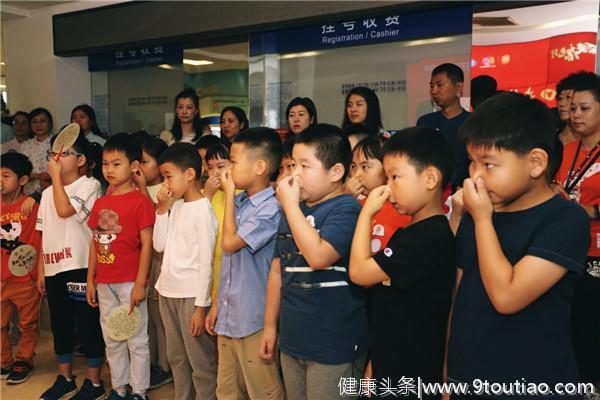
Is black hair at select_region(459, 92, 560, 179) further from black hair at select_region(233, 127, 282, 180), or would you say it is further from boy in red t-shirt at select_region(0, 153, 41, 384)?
boy in red t-shirt at select_region(0, 153, 41, 384)

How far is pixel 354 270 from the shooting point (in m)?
1.61

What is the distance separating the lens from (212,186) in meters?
2.75

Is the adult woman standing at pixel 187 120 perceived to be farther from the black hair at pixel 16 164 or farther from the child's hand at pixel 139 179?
the black hair at pixel 16 164

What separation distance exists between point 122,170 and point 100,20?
132 inches

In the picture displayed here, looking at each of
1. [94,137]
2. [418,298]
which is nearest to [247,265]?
[418,298]

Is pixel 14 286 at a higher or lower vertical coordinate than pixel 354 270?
lower

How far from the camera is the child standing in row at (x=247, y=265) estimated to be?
7.09ft

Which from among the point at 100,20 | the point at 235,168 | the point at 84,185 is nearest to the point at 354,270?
the point at 235,168

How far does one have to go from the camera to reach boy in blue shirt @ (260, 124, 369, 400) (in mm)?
1749

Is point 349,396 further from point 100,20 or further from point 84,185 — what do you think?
point 100,20

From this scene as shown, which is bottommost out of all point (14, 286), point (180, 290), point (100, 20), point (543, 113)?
point (14, 286)

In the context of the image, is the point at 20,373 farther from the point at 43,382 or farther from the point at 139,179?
the point at 139,179

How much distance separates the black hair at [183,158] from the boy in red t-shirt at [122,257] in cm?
32

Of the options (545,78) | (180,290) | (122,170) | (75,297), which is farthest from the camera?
(545,78)
